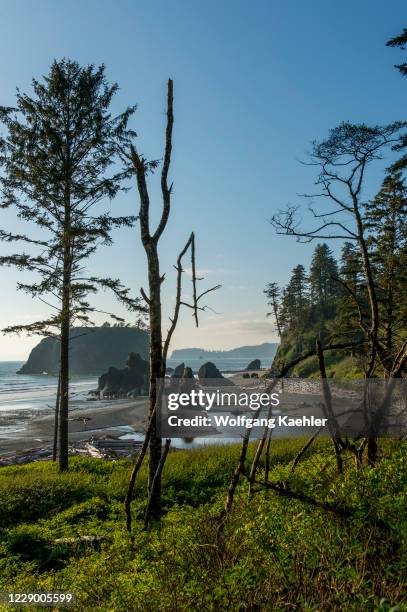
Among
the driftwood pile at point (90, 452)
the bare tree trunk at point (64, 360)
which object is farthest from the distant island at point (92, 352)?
the bare tree trunk at point (64, 360)

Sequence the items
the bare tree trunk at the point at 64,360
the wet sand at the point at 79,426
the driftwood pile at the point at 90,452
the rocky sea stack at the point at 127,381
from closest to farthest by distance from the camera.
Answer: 1. the bare tree trunk at the point at 64,360
2. the driftwood pile at the point at 90,452
3. the wet sand at the point at 79,426
4. the rocky sea stack at the point at 127,381

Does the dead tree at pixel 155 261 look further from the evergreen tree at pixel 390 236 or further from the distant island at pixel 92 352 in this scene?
the distant island at pixel 92 352

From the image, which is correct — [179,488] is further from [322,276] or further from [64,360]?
[322,276]

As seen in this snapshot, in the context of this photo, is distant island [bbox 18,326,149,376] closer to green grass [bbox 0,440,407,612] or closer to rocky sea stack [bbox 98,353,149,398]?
rocky sea stack [bbox 98,353,149,398]

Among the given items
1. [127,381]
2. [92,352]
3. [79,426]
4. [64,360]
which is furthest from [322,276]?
[92,352]

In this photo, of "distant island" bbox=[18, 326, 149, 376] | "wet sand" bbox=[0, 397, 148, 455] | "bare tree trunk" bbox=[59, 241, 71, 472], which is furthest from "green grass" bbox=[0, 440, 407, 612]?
"distant island" bbox=[18, 326, 149, 376]

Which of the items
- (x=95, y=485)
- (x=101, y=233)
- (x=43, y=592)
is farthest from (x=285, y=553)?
(x=101, y=233)

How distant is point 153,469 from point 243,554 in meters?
3.82

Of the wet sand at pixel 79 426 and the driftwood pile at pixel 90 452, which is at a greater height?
the driftwood pile at pixel 90 452

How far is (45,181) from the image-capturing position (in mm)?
15086

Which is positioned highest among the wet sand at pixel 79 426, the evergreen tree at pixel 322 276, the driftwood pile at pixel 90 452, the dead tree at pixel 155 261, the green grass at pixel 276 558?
the evergreen tree at pixel 322 276

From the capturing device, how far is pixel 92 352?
17338cm

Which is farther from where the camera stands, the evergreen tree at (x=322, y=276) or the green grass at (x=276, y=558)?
the evergreen tree at (x=322, y=276)

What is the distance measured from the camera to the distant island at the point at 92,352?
159625 mm
